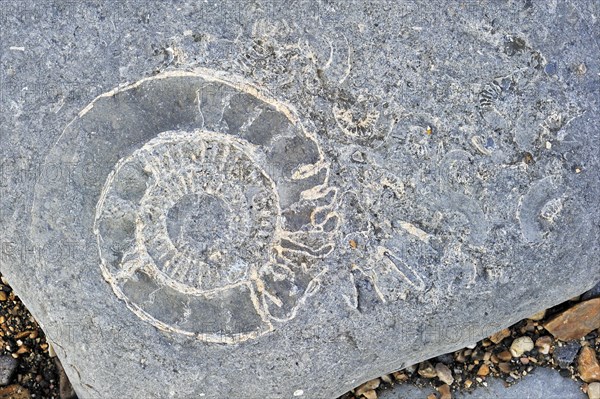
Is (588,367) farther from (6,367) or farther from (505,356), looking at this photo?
(6,367)

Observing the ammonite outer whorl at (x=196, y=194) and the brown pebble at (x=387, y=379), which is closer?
the ammonite outer whorl at (x=196, y=194)

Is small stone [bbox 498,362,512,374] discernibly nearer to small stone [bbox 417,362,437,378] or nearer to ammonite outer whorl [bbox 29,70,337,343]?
small stone [bbox 417,362,437,378]

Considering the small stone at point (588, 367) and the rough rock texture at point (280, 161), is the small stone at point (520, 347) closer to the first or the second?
the small stone at point (588, 367)

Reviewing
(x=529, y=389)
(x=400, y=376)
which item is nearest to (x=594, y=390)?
(x=529, y=389)

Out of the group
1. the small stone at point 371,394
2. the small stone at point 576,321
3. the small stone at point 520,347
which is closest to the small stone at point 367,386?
the small stone at point 371,394

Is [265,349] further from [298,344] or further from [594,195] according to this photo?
[594,195]

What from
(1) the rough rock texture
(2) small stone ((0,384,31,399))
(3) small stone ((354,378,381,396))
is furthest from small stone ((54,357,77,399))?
(3) small stone ((354,378,381,396))
